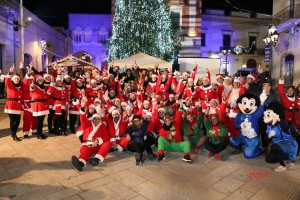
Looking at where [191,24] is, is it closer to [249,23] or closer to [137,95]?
[249,23]

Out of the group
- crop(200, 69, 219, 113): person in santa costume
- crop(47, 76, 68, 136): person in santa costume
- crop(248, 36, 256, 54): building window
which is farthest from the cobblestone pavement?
crop(248, 36, 256, 54): building window

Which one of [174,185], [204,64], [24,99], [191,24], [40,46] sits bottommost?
[174,185]

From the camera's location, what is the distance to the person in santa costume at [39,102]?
7.04m

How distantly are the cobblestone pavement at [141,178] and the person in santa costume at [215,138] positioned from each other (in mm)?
205

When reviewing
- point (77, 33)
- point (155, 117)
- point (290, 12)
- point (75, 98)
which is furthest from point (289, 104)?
point (77, 33)

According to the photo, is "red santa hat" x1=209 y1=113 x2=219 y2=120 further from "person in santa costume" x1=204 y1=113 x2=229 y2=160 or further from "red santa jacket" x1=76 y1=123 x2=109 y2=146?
"red santa jacket" x1=76 y1=123 x2=109 y2=146

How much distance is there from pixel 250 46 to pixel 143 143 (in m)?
34.0

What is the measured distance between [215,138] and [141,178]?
220 centimetres

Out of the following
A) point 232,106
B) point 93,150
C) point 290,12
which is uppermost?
point 290,12

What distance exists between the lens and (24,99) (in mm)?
7184

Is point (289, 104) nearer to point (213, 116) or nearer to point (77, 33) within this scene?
point (213, 116)

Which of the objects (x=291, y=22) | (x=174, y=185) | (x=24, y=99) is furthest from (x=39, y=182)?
(x=291, y=22)

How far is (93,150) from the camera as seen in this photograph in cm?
→ 552

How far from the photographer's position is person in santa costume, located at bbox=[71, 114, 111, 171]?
208 inches
